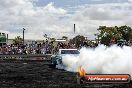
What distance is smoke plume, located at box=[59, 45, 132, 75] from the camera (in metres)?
21.9

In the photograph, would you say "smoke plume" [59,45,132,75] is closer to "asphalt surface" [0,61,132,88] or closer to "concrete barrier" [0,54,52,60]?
"asphalt surface" [0,61,132,88]

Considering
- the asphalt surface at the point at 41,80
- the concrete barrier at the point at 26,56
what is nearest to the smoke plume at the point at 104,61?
the asphalt surface at the point at 41,80

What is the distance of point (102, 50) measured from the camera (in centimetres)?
2767

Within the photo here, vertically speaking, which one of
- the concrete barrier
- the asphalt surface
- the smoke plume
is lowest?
the concrete barrier

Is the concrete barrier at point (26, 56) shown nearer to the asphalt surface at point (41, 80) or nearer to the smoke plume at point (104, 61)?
the smoke plume at point (104, 61)

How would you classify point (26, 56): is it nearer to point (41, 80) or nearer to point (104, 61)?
point (104, 61)

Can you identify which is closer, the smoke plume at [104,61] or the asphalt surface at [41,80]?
the asphalt surface at [41,80]

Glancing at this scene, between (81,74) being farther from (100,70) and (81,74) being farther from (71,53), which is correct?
(71,53)

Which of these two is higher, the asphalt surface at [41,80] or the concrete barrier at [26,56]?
the asphalt surface at [41,80]

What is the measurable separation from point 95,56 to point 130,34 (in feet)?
342

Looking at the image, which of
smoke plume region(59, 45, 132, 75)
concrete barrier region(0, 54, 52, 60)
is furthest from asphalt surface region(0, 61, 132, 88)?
concrete barrier region(0, 54, 52, 60)

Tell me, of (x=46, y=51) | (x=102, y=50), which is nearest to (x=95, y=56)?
(x=102, y=50)

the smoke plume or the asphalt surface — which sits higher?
the smoke plume

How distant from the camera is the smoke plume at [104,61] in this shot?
2192cm
